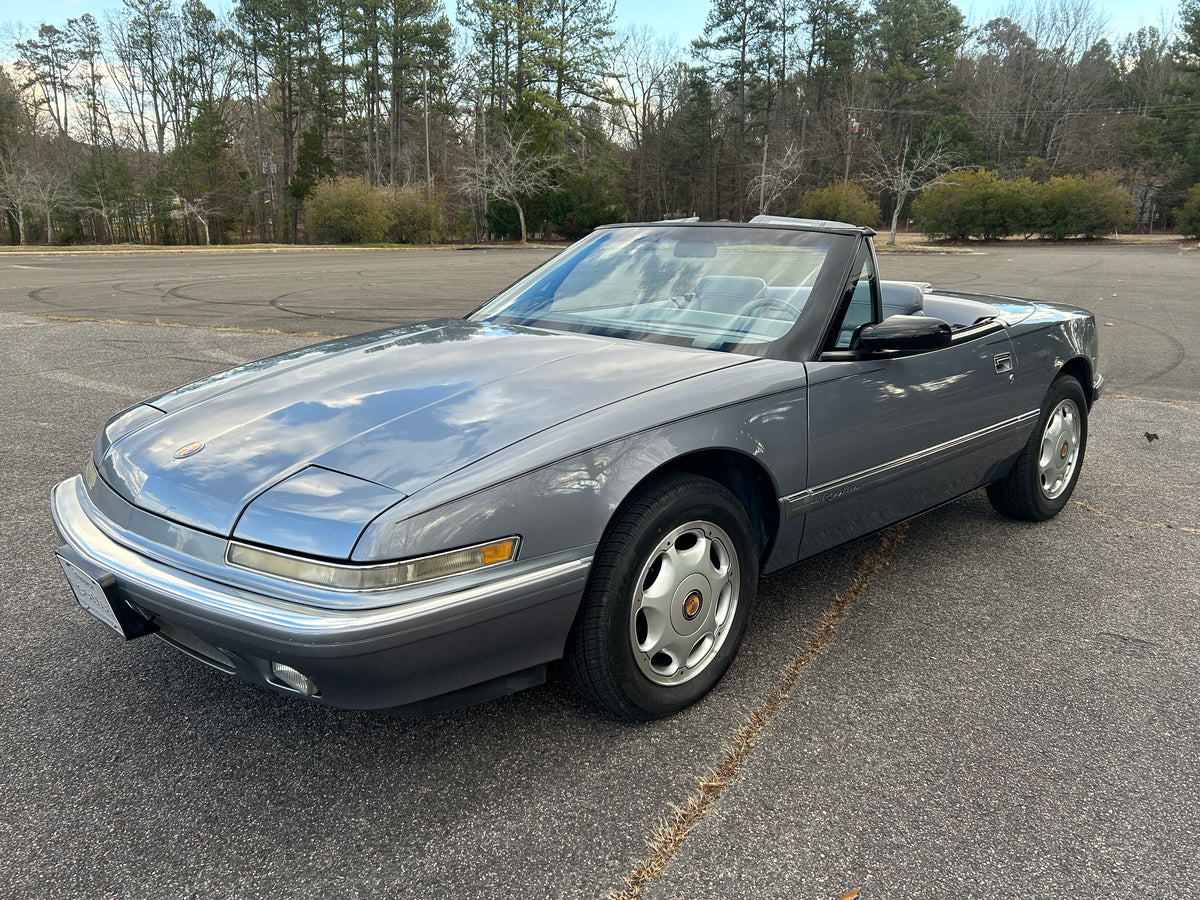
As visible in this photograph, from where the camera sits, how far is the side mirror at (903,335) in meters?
2.80

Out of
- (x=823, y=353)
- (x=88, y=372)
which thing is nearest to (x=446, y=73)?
(x=88, y=372)

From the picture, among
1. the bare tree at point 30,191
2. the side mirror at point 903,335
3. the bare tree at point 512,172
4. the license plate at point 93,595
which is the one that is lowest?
the license plate at point 93,595

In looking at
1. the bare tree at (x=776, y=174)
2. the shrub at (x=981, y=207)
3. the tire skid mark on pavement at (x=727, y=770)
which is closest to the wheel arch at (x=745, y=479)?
the tire skid mark on pavement at (x=727, y=770)

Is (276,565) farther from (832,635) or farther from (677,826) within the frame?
(832,635)

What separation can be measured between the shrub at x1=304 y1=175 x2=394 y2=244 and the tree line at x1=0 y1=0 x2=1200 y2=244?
0.67 meters

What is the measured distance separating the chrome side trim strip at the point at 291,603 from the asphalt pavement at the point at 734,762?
518mm

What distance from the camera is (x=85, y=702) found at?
2.49 metres

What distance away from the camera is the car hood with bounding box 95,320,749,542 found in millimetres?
1972

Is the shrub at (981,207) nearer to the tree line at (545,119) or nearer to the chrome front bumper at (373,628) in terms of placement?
the tree line at (545,119)

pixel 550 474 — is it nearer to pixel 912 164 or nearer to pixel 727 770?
pixel 727 770

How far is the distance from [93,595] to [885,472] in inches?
94.0

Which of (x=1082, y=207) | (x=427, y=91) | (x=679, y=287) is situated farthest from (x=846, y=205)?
(x=679, y=287)

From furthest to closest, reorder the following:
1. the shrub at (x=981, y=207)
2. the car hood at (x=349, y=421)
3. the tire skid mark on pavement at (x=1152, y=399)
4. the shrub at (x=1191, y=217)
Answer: the shrub at (x=981, y=207)
the shrub at (x=1191, y=217)
the tire skid mark on pavement at (x=1152, y=399)
the car hood at (x=349, y=421)

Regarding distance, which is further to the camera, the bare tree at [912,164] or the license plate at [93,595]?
the bare tree at [912,164]
